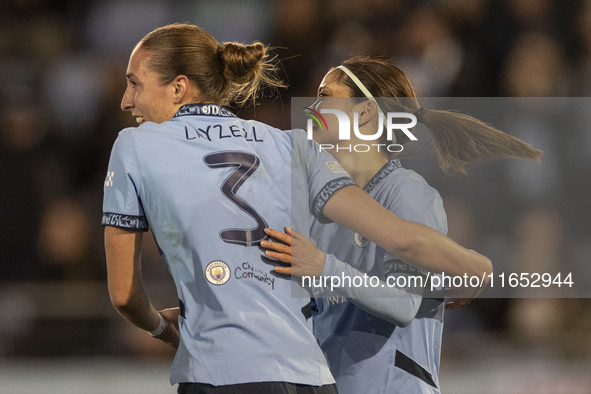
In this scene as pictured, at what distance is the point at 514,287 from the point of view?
3.68 meters

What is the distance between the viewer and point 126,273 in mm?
1632

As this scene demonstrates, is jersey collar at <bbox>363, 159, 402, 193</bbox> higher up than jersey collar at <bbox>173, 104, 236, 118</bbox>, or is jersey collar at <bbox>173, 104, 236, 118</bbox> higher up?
jersey collar at <bbox>173, 104, 236, 118</bbox>

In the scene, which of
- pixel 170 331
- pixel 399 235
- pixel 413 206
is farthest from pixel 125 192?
pixel 413 206

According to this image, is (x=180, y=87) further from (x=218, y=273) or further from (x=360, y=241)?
(x=360, y=241)

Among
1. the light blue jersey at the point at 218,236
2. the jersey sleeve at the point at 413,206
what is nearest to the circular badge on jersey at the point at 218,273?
the light blue jersey at the point at 218,236

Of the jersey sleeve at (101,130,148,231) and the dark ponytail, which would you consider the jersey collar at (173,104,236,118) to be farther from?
the dark ponytail

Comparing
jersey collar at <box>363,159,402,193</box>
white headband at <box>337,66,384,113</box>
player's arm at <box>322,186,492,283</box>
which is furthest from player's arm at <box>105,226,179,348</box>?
white headband at <box>337,66,384,113</box>

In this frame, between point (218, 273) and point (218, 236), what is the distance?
0.07 meters

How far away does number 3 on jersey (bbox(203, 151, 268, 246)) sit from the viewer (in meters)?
1.57

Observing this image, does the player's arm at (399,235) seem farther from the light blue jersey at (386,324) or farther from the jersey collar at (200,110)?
the jersey collar at (200,110)

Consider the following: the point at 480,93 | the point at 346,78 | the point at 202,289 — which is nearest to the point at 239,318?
the point at 202,289

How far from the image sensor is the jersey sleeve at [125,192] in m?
1.59

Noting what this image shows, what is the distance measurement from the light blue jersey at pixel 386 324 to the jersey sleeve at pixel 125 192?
0.56 metres

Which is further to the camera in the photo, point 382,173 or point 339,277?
point 382,173
